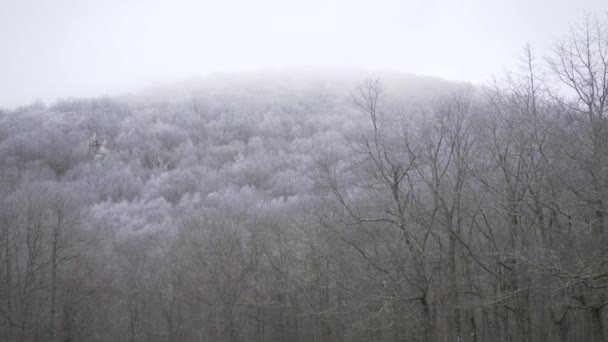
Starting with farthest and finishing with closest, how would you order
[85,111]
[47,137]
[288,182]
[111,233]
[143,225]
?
1. [85,111]
2. [47,137]
3. [288,182]
4. [143,225]
5. [111,233]

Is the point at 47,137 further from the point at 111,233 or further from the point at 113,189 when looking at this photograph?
the point at 111,233

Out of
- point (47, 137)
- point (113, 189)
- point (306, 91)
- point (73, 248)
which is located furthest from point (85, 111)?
point (73, 248)

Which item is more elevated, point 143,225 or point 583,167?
point 583,167

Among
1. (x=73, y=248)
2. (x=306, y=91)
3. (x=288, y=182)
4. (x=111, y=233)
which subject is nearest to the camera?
(x=73, y=248)

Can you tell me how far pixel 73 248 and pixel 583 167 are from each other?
95.9ft

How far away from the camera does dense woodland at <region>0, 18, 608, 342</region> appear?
12703mm

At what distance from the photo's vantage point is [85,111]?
340 feet

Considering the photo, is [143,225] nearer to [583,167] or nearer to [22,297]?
[22,297]

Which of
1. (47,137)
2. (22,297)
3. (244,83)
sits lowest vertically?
(22,297)

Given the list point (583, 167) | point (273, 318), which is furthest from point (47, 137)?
point (583, 167)

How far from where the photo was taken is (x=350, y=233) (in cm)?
1859

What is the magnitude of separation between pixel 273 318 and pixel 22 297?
14746 millimetres

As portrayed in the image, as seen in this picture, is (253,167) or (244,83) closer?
(253,167)

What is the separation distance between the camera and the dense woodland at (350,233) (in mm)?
12703
